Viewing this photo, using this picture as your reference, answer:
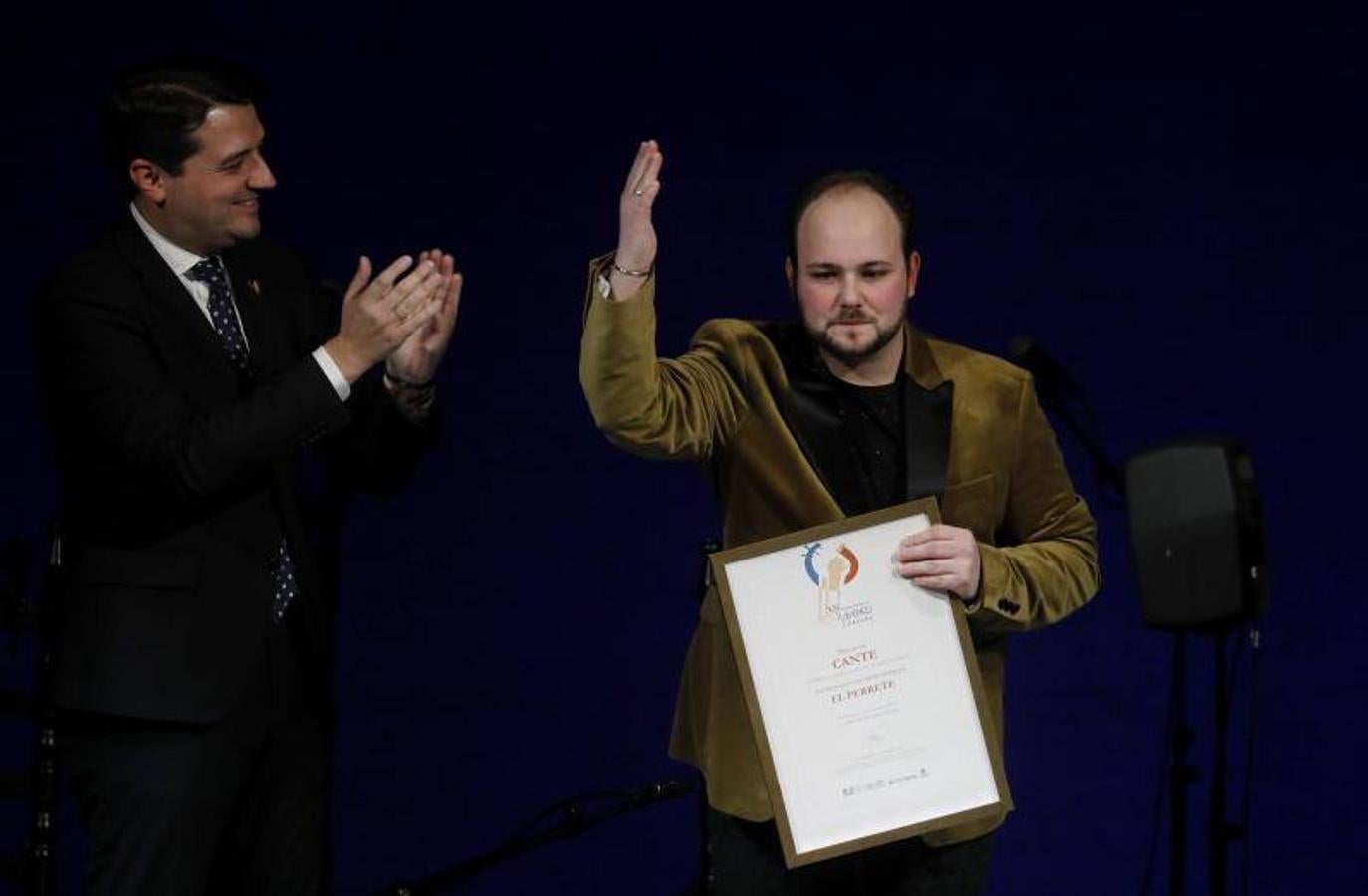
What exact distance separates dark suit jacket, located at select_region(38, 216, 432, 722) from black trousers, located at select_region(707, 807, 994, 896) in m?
0.76

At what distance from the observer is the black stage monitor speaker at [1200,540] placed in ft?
8.19

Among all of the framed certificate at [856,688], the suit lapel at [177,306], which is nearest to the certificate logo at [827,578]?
the framed certificate at [856,688]

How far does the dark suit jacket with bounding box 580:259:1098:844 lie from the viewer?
8.13 ft

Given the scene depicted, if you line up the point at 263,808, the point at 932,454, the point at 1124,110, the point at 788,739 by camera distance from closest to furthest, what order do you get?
the point at 788,739 → the point at 932,454 → the point at 263,808 → the point at 1124,110

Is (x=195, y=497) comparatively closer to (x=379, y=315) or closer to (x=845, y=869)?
(x=379, y=315)

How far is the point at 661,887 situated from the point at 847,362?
2014 mm

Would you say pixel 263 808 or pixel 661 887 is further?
pixel 661 887

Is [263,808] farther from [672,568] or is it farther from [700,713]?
[672,568]

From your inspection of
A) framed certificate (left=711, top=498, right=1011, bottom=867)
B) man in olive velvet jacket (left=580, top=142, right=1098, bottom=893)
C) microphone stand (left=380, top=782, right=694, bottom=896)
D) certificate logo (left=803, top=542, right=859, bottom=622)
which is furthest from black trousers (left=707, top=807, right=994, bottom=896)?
microphone stand (left=380, top=782, right=694, bottom=896)

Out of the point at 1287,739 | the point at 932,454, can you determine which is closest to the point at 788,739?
the point at 932,454

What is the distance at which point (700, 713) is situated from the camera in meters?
2.58

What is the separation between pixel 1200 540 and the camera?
2.50 metres

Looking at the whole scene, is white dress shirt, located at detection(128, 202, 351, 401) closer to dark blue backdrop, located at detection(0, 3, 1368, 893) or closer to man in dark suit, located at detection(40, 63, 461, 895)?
man in dark suit, located at detection(40, 63, 461, 895)

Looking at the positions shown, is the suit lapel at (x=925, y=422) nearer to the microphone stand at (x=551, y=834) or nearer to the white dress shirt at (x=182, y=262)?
Answer: the white dress shirt at (x=182, y=262)
